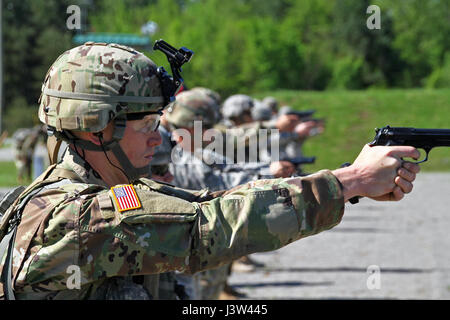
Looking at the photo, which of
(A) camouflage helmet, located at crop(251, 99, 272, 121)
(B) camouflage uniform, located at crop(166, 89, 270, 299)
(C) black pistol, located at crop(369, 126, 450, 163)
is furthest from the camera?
(A) camouflage helmet, located at crop(251, 99, 272, 121)

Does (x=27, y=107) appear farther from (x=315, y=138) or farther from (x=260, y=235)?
(x=260, y=235)

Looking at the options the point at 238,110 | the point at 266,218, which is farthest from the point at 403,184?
the point at 238,110

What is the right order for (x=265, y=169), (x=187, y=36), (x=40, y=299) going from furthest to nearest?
(x=187, y=36) → (x=265, y=169) → (x=40, y=299)

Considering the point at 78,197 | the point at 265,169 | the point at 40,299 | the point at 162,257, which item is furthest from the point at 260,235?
the point at 265,169

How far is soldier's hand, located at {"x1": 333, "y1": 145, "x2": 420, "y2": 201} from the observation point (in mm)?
2666

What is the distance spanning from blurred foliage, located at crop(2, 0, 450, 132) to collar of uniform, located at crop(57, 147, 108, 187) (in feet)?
137

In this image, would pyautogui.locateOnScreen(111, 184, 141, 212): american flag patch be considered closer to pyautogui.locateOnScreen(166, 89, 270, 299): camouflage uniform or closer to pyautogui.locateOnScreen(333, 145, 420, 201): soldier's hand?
pyautogui.locateOnScreen(333, 145, 420, 201): soldier's hand

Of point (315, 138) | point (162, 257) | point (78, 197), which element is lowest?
point (315, 138)

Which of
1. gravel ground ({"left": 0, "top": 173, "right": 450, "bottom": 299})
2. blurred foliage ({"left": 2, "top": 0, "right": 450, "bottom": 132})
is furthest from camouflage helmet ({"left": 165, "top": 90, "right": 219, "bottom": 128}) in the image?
blurred foliage ({"left": 2, "top": 0, "right": 450, "bottom": 132})

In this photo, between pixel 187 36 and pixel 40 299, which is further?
pixel 187 36

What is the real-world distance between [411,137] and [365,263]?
861 centimetres

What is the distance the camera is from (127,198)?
2.62 m
